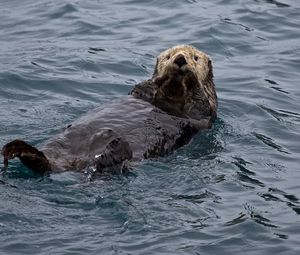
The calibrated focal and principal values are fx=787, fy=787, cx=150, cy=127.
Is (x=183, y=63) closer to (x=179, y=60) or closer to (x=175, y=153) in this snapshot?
(x=179, y=60)

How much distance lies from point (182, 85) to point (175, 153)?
916mm

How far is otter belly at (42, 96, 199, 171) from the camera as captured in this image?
21.2 ft

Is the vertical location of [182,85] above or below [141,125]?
above

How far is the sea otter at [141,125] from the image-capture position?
6.39m

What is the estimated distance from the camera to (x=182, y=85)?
788 centimetres

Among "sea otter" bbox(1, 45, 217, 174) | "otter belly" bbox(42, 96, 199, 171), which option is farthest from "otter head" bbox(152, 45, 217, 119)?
"otter belly" bbox(42, 96, 199, 171)

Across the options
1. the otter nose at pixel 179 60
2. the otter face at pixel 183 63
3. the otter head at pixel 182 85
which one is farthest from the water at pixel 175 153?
the otter nose at pixel 179 60

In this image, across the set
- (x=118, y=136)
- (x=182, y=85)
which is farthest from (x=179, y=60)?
(x=118, y=136)

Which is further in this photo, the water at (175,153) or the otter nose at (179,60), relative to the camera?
the otter nose at (179,60)

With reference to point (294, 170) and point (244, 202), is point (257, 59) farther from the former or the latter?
point (244, 202)

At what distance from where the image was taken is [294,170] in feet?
23.5

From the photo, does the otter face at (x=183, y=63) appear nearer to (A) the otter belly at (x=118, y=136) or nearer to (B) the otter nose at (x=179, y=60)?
(B) the otter nose at (x=179, y=60)

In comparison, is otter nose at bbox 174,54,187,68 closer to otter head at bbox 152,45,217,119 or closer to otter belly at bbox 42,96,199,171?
otter head at bbox 152,45,217,119

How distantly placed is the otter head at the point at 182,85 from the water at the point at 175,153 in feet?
0.97
